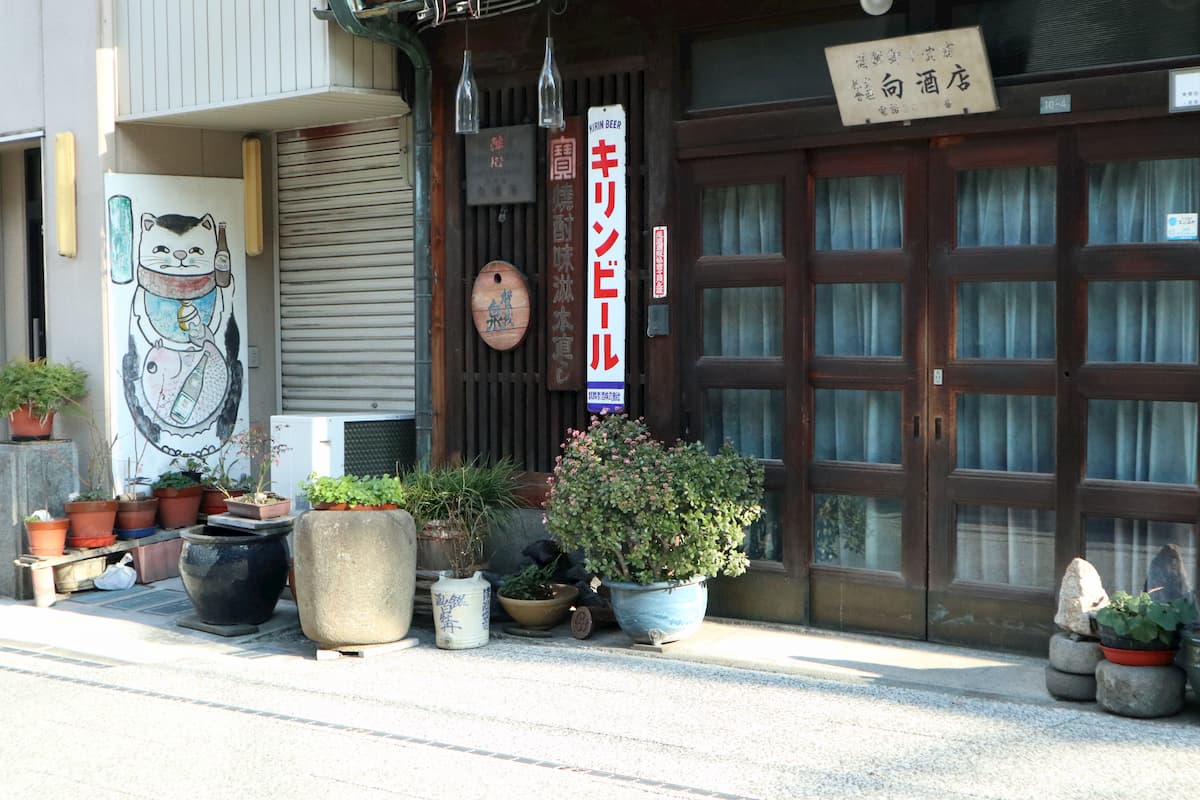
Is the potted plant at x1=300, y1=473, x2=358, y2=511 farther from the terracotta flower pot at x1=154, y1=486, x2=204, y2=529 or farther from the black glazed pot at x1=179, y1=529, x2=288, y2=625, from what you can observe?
the terracotta flower pot at x1=154, y1=486, x2=204, y2=529

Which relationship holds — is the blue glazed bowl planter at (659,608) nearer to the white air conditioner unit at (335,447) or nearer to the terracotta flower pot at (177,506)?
the white air conditioner unit at (335,447)

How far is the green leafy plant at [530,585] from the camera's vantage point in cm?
989

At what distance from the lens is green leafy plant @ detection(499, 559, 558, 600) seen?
9891 millimetres

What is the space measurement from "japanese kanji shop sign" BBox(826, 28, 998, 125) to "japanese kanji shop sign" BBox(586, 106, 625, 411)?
190 centimetres

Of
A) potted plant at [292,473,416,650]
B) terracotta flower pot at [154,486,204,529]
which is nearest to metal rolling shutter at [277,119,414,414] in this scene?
terracotta flower pot at [154,486,204,529]

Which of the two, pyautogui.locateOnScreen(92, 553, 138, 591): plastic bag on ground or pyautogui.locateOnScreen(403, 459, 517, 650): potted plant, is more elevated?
pyautogui.locateOnScreen(403, 459, 517, 650): potted plant

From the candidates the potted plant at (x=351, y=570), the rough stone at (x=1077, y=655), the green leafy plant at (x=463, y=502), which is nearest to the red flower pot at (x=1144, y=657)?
the rough stone at (x=1077, y=655)

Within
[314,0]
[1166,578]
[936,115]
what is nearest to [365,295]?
[314,0]

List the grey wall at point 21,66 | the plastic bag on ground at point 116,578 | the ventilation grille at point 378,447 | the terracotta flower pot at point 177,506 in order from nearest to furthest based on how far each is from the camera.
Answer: the ventilation grille at point 378,447 < the plastic bag on ground at point 116,578 < the terracotta flower pot at point 177,506 < the grey wall at point 21,66

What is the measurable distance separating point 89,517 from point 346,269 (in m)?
3.29

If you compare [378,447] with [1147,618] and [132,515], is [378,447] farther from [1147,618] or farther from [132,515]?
[1147,618]

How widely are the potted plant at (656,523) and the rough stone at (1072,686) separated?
2.26 meters

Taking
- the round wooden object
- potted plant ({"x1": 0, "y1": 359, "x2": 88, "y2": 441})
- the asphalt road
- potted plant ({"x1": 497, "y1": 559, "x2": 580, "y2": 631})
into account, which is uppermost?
the round wooden object

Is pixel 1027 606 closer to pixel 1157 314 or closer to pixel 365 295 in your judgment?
pixel 1157 314
